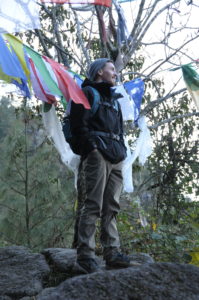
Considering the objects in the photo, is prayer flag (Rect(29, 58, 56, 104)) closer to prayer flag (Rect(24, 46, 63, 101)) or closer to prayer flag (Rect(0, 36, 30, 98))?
prayer flag (Rect(24, 46, 63, 101))

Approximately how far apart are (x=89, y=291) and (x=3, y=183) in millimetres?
10455

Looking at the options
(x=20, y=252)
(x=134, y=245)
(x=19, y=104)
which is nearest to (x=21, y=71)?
(x=20, y=252)

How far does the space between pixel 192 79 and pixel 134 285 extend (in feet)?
9.23

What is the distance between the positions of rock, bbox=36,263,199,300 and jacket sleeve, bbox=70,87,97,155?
933 millimetres

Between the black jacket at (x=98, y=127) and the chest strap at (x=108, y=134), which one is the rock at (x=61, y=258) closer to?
the black jacket at (x=98, y=127)

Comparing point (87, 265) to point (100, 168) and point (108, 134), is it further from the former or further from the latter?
point (108, 134)

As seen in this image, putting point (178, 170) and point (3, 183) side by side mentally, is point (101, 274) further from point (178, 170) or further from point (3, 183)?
point (3, 183)

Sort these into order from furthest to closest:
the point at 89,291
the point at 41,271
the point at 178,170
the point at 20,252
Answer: the point at 178,170, the point at 20,252, the point at 41,271, the point at 89,291

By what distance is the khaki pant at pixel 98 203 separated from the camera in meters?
3.26

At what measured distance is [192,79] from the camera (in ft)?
16.2

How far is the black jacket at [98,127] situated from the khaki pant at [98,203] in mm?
66

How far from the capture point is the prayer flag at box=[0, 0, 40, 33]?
3592 millimetres

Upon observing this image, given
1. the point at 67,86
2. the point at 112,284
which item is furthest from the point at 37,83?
the point at 112,284

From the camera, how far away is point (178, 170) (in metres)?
8.20
